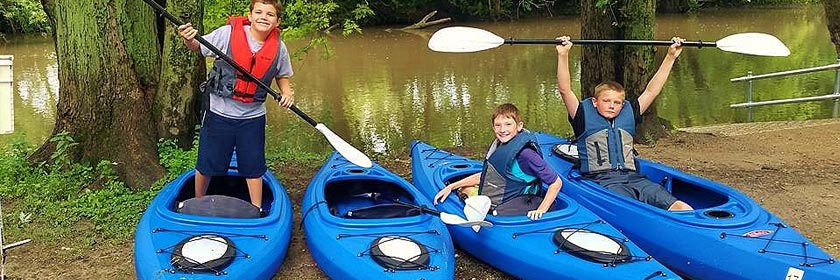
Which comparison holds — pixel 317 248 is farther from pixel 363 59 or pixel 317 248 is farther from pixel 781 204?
pixel 363 59

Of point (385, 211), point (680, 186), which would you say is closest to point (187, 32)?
point (385, 211)

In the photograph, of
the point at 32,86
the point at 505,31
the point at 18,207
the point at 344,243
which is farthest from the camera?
the point at 505,31

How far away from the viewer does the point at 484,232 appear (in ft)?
12.0

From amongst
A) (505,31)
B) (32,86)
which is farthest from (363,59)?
(505,31)

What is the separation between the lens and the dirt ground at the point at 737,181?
12.0ft

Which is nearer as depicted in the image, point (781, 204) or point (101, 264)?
point (101, 264)

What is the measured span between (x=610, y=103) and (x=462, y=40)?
3.52ft

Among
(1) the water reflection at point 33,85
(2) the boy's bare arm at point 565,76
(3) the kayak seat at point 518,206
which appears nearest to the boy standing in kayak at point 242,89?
(3) the kayak seat at point 518,206

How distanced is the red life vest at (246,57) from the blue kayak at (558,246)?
4.08 ft

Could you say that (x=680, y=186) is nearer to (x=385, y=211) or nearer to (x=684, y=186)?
(x=684, y=186)

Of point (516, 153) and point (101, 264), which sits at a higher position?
point (516, 153)

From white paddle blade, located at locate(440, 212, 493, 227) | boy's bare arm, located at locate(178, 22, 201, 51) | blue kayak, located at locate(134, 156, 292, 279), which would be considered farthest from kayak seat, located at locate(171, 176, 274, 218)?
white paddle blade, located at locate(440, 212, 493, 227)

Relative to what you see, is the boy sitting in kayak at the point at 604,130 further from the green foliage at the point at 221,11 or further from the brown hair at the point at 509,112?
the green foliage at the point at 221,11

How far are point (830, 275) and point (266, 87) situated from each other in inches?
111
